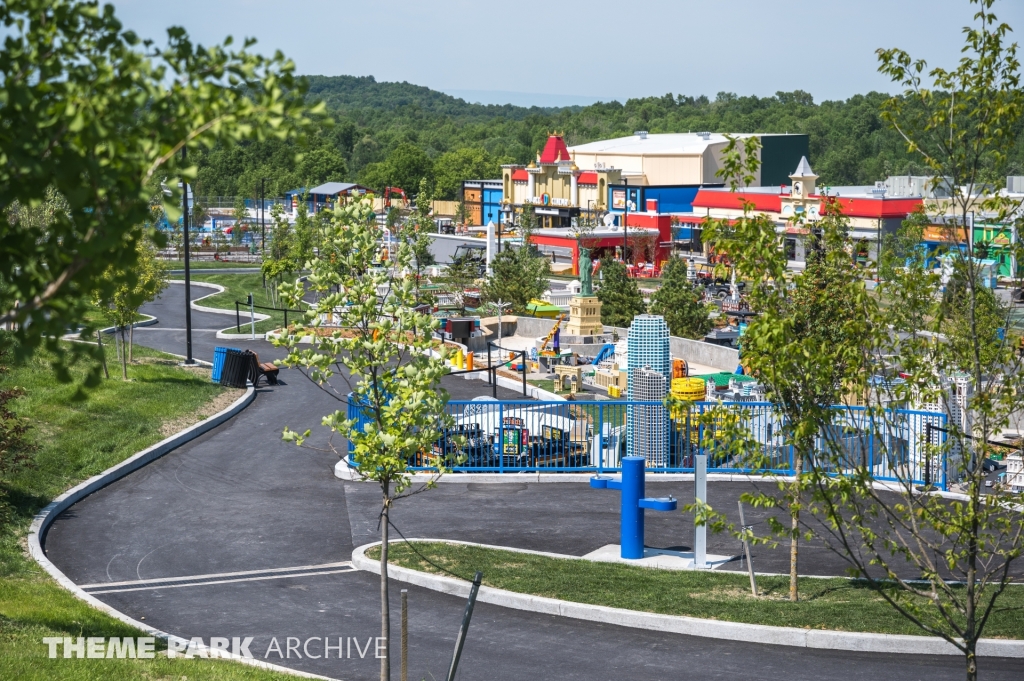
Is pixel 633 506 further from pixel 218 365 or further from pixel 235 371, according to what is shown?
pixel 218 365

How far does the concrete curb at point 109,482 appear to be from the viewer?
13.1 meters

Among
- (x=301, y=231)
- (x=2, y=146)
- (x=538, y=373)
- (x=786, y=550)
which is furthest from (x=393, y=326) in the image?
(x=301, y=231)

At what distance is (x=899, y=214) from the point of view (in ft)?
242

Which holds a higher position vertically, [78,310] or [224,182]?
[224,182]

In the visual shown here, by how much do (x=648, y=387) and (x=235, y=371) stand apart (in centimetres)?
1317

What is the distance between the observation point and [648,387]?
991 inches

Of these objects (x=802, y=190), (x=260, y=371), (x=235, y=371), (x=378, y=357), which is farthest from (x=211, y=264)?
(x=378, y=357)

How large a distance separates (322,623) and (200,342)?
29464 mm

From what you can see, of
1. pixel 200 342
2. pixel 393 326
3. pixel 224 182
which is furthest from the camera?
pixel 224 182

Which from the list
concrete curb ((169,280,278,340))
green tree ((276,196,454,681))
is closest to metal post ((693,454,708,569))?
green tree ((276,196,454,681))

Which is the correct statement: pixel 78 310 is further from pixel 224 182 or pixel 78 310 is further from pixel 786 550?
pixel 224 182

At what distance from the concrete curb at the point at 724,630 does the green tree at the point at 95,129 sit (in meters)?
10.1

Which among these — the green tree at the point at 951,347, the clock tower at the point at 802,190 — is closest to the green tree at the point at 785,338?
the green tree at the point at 951,347

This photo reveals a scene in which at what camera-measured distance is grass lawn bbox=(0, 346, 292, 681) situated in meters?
11.4
